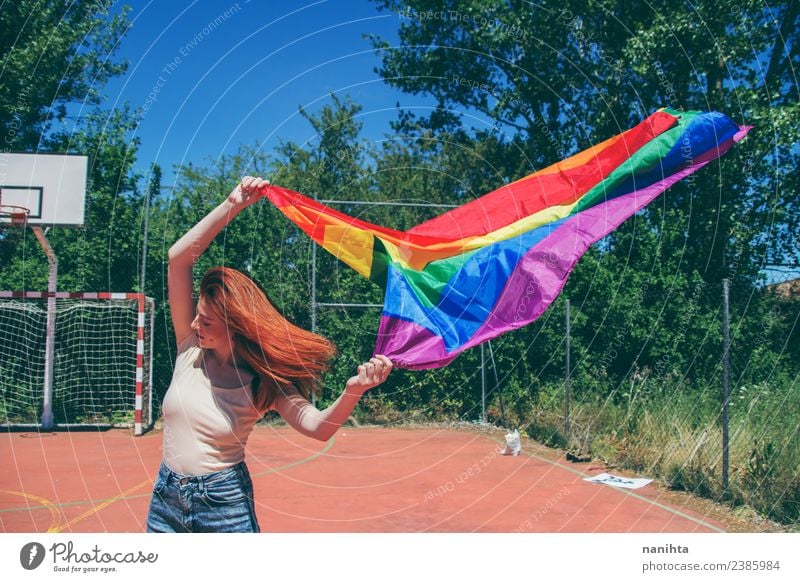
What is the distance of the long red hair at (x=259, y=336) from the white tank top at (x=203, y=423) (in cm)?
10

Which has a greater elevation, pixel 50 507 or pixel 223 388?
pixel 223 388

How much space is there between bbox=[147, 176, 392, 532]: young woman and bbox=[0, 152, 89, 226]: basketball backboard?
24.4ft

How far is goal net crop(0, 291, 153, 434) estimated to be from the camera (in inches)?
424

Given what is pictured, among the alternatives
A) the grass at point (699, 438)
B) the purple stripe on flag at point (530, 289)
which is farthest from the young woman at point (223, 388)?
the grass at point (699, 438)

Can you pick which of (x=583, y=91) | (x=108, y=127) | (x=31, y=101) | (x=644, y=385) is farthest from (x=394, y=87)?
(x=644, y=385)

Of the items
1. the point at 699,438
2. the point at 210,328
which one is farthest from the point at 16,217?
the point at 699,438

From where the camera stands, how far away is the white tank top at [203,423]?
250 centimetres

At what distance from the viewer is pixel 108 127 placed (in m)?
10.1

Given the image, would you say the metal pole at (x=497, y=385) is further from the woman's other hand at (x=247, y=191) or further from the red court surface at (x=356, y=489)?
the woman's other hand at (x=247, y=191)

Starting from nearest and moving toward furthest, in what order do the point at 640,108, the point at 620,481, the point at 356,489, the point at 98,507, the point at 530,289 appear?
the point at 530,289
the point at 98,507
the point at 356,489
the point at 620,481
the point at 640,108

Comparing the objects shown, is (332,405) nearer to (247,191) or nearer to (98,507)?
(247,191)

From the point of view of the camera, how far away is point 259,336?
103 inches

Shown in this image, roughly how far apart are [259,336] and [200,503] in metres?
0.62
